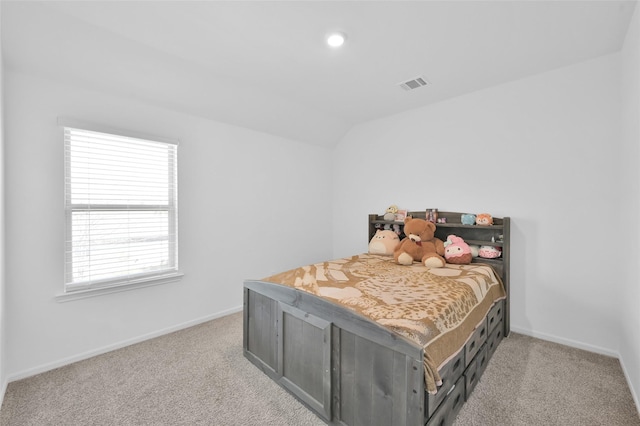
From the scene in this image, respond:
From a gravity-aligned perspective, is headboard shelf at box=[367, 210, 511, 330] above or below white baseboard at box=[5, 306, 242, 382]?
above

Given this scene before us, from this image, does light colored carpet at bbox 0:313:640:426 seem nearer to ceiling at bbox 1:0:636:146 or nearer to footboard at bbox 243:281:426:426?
footboard at bbox 243:281:426:426

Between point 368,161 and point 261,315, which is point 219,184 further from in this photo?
point 368,161

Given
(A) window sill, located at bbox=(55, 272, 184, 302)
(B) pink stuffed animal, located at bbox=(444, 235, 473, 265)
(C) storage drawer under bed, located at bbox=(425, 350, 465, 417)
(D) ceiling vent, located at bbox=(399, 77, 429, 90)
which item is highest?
(D) ceiling vent, located at bbox=(399, 77, 429, 90)

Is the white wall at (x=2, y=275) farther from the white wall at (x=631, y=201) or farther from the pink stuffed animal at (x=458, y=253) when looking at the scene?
the white wall at (x=631, y=201)

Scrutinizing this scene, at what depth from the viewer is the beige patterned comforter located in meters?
1.44

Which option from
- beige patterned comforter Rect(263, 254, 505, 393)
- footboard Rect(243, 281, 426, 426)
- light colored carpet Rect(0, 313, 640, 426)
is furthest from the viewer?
light colored carpet Rect(0, 313, 640, 426)

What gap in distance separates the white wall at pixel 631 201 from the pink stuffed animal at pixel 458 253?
1087 millimetres

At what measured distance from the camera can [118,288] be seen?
8.28 ft

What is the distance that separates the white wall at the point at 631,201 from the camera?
1.81 metres

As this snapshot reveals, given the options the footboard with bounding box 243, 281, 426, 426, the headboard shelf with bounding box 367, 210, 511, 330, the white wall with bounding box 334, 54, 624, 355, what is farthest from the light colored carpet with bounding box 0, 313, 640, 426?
the headboard shelf with bounding box 367, 210, 511, 330

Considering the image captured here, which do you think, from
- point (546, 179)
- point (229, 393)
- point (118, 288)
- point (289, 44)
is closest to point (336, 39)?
point (289, 44)

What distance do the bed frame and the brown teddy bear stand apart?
652 mm

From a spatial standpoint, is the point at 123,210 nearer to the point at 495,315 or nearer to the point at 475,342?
the point at 475,342

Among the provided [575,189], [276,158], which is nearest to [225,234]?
[276,158]
